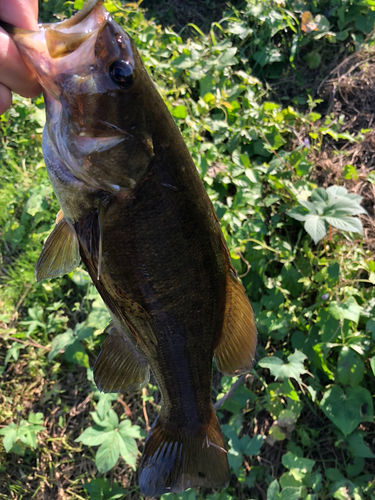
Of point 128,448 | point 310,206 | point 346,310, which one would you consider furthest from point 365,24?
point 128,448

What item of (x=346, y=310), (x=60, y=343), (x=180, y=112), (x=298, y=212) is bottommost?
(x=346, y=310)

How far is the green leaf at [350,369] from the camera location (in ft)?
7.83

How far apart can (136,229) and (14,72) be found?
2.37ft

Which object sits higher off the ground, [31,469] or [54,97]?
[54,97]

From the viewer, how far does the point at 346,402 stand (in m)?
2.39

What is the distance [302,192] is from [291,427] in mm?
1707

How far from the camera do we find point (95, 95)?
117 centimetres

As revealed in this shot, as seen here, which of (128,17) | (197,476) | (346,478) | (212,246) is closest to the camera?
(212,246)

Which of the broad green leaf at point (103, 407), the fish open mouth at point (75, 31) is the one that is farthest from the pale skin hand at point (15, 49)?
the broad green leaf at point (103, 407)

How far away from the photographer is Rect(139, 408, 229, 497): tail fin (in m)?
1.65

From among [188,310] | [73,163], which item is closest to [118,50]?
[73,163]

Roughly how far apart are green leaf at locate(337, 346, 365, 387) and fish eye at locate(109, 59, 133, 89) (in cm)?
214

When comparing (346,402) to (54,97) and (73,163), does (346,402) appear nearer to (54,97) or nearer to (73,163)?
(73,163)

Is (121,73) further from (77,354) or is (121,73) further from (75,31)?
(77,354)
